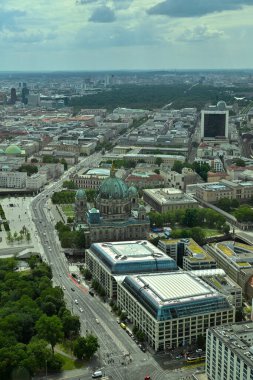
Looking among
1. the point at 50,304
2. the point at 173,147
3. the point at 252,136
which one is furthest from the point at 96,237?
the point at 252,136

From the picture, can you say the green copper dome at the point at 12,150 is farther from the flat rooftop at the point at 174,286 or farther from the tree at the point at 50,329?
the tree at the point at 50,329

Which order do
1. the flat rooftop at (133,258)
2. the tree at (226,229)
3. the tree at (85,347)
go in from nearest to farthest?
the tree at (85,347)
the flat rooftop at (133,258)
the tree at (226,229)

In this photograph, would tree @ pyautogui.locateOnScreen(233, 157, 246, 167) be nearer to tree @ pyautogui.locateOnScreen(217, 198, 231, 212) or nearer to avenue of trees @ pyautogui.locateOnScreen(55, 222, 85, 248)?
tree @ pyautogui.locateOnScreen(217, 198, 231, 212)

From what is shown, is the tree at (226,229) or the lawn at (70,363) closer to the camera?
the lawn at (70,363)

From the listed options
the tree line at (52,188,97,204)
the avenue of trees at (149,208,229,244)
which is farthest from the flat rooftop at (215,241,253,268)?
the tree line at (52,188,97,204)

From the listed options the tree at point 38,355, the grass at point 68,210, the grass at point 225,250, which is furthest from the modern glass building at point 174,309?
the grass at point 68,210

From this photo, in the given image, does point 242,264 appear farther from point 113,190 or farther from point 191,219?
point 191,219
